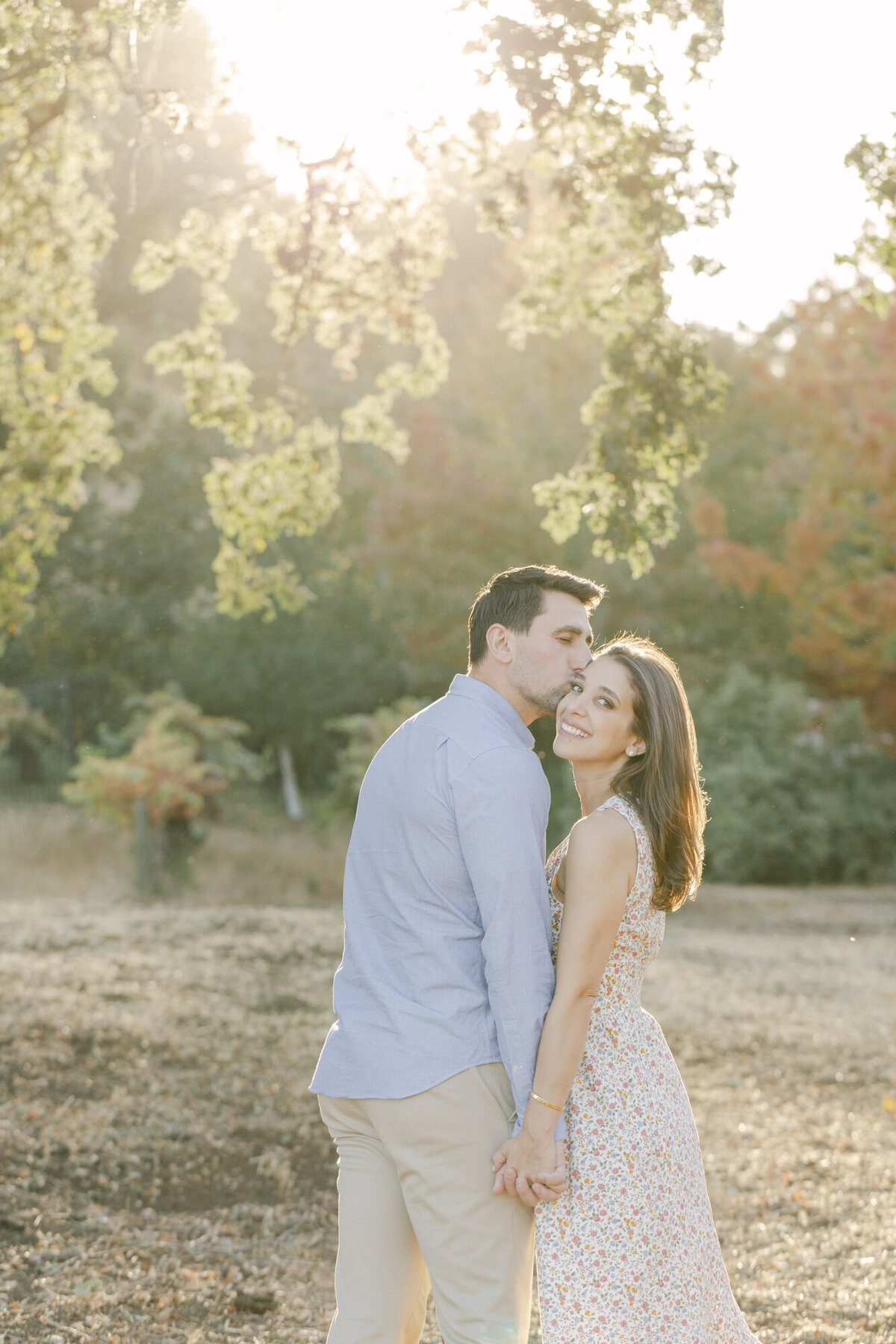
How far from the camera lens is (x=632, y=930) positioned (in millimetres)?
2525

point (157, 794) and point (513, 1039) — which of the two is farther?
point (157, 794)

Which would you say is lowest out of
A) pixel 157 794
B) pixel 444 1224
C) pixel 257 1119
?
pixel 257 1119

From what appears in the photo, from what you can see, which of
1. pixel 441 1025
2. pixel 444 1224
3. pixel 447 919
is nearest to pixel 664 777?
pixel 447 919

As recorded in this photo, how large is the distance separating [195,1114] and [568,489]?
10.8 ft

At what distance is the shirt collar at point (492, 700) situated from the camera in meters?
2.46

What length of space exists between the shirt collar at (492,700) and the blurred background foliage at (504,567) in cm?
977

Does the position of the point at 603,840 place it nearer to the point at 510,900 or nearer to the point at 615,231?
the point at 510,900

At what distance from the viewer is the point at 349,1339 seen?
2350mm

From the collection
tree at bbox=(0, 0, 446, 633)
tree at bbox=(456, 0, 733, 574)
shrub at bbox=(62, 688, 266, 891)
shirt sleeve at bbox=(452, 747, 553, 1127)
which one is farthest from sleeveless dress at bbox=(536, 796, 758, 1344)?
shrub at bbox=(62, 688, 266, 891)

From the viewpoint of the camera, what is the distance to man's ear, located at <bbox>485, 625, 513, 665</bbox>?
254 centimetres

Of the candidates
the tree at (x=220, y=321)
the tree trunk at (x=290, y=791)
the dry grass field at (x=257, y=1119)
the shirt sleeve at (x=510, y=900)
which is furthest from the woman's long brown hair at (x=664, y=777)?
the tree trunk at (x=290, y=791)

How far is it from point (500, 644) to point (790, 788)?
12.9 metres

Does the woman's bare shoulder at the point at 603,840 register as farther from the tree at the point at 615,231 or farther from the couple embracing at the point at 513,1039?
the tree at the point at 615,231

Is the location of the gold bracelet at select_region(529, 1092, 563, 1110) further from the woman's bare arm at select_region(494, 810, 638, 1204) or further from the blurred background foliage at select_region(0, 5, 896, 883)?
the blurred background foliage at select_region(0, 5, 896, 883)
